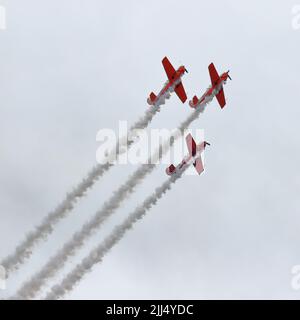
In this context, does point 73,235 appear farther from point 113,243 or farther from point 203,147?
point 203,147

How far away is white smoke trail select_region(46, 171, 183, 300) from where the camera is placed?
4309 inches

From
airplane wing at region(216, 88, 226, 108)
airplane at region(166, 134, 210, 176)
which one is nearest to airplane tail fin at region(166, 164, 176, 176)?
airplane at region(166, 134, 210, 176)

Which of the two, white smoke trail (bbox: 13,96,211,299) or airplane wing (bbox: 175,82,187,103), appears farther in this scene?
airplane wing (bbox: 175,82,187,103)

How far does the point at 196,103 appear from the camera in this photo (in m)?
119

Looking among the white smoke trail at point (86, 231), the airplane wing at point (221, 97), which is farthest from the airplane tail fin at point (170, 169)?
the airplane wing at point (221, 97)

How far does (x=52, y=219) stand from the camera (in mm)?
113625

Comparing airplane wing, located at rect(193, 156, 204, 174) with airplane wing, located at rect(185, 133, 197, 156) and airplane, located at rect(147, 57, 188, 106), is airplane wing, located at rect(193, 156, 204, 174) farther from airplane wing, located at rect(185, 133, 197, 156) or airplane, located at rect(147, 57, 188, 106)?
airplane, located at rect(147, 57, 188, 106)

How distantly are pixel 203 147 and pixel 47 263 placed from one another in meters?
22.9

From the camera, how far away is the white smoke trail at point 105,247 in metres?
109

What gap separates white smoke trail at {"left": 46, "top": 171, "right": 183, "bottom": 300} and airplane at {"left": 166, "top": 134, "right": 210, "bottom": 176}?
0.78m

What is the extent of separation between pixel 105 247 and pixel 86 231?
114 inches

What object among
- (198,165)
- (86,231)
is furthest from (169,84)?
(86,231)
